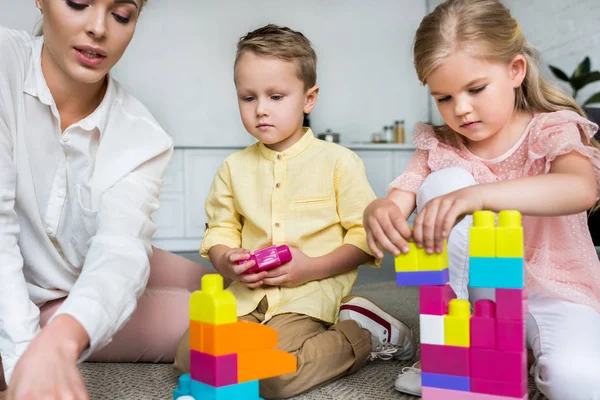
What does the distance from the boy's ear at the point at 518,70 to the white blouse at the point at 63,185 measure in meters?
0.65

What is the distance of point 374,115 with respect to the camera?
14.7ft

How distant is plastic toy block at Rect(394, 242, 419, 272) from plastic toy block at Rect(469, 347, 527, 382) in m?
0.12

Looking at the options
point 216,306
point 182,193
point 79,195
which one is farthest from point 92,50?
point 182,193

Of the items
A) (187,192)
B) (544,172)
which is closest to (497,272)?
(544,172)

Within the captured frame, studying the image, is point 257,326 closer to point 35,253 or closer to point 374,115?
point 35,253

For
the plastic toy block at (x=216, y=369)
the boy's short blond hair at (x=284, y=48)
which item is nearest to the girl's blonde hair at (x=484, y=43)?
the boy's short blond hair at (x=284, y=48)

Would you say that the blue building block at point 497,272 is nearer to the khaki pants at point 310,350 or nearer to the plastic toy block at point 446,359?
the plastic toy block at point 446,359

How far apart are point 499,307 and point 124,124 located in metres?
0.75

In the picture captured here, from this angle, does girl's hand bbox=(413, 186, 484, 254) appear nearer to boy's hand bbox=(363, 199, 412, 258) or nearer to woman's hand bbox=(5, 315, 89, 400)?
boy's hand bbox=(363, 199, 412, 258)

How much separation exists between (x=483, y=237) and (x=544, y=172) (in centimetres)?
42

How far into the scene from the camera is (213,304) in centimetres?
68

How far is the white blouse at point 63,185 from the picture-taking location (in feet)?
3.00

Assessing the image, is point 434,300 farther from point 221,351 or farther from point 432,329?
point 221,351

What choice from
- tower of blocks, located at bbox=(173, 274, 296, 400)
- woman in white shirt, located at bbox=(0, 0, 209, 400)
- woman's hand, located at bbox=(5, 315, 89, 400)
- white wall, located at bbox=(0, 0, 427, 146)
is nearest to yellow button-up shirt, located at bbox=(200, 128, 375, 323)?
woman in white shirt, located at bbox=(0, 0, 209, 400)
